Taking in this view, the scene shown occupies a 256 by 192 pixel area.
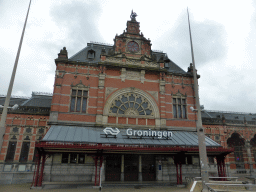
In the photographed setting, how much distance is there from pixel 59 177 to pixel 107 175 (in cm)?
469

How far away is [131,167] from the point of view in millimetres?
19750

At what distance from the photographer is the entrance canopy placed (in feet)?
49.2

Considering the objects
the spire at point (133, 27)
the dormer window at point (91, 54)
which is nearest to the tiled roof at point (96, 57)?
the dormer window at point (91, 54)

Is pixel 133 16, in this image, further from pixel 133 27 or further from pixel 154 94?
pixel 154 94

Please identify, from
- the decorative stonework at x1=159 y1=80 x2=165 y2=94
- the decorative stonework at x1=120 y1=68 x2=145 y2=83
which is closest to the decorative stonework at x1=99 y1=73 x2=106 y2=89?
the decorative stonework at x1=120 y1=68 x2=145 y2=83

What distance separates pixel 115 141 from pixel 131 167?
474 centimetres

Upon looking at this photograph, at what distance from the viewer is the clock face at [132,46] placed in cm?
2445

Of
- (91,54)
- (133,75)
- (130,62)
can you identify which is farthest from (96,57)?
(133,75)

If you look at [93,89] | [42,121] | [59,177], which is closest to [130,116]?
[93,89]

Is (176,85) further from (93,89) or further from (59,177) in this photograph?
(59,177)

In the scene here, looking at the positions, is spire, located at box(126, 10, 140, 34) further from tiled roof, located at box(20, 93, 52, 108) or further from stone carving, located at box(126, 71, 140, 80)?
tiled roof, located at box(20, 93, 52, 108)

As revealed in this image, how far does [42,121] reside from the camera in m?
24.1

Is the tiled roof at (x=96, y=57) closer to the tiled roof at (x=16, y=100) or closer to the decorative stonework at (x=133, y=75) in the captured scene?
the decorative stonework at (x=133, y=75)

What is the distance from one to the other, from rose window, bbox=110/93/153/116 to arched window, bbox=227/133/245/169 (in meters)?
18.6
